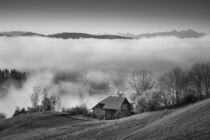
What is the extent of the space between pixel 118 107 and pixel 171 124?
51.1m

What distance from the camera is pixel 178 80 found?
77.3 metres

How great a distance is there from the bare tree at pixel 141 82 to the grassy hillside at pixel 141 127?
25.1m

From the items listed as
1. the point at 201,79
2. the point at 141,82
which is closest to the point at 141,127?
the point at 141,82

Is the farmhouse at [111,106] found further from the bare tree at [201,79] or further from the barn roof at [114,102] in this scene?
the bare tree at [201,79]

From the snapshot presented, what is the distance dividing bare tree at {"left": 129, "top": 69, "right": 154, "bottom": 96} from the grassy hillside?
82.2 ft

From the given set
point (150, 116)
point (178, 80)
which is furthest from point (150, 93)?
point (178, 80)

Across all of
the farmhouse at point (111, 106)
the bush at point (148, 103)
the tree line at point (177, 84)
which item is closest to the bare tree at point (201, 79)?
the tree line at point (177, 84)

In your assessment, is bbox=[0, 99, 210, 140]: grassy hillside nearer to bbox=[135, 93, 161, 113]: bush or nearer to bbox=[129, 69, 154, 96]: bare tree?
bbox=[135, 93, 161, 113]: bush

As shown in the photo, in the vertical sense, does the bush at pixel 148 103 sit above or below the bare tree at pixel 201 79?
below

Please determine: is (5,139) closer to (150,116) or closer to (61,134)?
(61,134)

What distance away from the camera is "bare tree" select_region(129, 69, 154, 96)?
259ft

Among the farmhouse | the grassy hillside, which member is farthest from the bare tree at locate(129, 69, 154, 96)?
the grassy hillside

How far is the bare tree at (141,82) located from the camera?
259 feet

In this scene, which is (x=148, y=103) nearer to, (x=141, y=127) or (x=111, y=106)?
(x=141, y=127)
